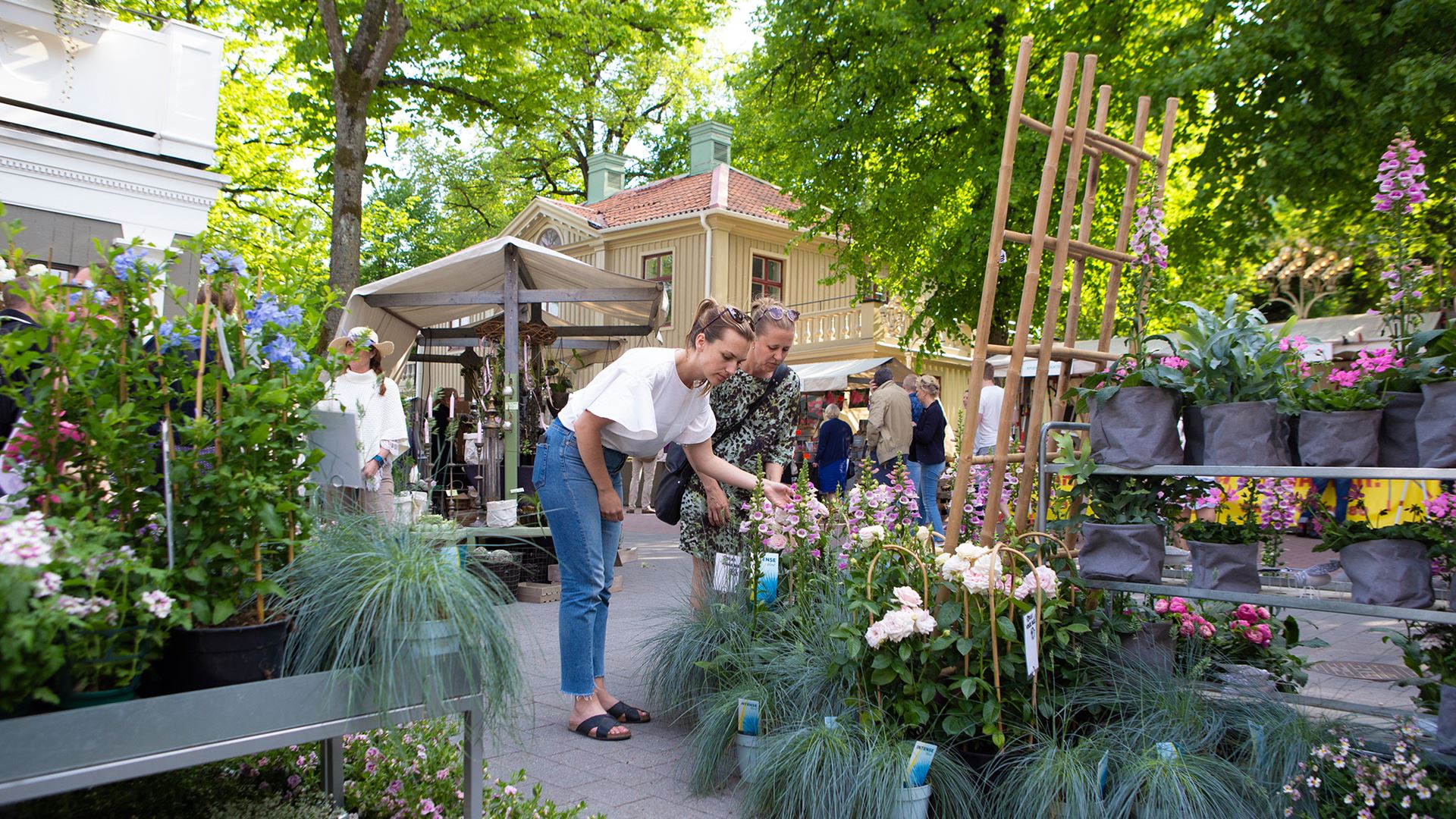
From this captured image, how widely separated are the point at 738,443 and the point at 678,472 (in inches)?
12.5

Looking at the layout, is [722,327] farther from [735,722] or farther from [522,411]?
[522,411]

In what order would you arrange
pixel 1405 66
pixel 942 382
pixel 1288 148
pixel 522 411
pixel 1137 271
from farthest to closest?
pixel 942 382
pixel 522 411
pixel 1288 148
pixel 1405 66
pixel 1137 271

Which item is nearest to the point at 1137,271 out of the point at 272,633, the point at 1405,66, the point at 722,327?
the point at 722,327

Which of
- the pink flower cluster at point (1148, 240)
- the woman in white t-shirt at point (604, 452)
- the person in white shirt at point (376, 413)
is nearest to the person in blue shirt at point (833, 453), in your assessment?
A: the person in white shirt at point (376, 413)

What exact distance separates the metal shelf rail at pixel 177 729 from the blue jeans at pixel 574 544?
1466mm

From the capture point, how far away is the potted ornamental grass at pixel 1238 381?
3137 mm

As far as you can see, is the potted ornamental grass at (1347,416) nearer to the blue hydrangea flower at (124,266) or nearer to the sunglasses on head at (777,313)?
the sunglasses on head at (777,313)

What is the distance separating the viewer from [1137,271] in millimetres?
3758

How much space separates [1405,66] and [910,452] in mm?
5595

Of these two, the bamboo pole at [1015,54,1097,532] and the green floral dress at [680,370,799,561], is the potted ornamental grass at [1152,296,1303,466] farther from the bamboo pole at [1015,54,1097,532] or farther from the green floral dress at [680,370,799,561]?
the green floral dress at [680,370,799,561]

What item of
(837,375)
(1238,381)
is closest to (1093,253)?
(1238,381)

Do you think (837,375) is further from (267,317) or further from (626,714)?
(267,317)

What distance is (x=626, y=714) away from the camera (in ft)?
13.8

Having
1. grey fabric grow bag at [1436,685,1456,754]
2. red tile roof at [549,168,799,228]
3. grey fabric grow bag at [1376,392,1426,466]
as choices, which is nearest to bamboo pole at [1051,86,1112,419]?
grey fabric grow bag at [1376,392,1426,466]
